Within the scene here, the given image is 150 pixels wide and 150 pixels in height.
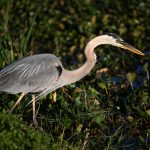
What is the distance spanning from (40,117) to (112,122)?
0.85 m

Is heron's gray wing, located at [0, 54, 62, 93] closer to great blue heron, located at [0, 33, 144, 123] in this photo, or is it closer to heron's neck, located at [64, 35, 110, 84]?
great blue heron, located at [0, 33, 144, 123]

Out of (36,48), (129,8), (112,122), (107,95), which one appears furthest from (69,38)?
(112,122)

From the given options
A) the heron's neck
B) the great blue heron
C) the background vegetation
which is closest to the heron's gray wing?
the great blue heron

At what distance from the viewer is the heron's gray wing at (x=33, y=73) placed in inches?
259

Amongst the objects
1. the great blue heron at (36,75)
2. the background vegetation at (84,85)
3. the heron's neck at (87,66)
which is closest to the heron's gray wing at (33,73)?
the great blue heron at (36,75)

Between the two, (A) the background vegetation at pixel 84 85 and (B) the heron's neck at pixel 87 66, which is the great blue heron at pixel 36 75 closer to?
(B) the heron's neck at pixel 87 66

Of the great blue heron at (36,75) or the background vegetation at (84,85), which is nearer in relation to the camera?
the background vegetation at (84,85)

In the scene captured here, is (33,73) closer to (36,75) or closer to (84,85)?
(36,75)

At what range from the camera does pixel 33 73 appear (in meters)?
6.63

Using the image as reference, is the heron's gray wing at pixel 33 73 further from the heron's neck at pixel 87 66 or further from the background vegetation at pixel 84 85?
the background vegetation at pixel 84 85

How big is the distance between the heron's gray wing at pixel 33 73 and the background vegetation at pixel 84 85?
33 centimetres

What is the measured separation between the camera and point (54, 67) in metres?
6.63

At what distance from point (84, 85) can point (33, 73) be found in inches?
46.8

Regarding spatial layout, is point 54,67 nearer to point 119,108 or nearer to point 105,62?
point 119,108
